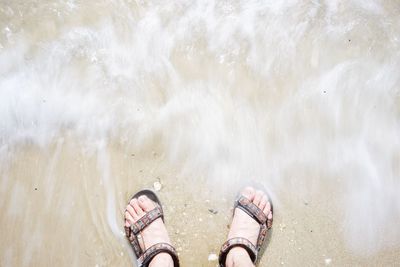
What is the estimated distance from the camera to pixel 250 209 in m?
3.46

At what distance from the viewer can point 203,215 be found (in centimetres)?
339

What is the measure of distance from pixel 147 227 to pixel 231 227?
0.69m

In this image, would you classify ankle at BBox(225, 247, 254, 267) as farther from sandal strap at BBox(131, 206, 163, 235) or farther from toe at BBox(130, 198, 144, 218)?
toe at BBox(130, 198, 144, 218)

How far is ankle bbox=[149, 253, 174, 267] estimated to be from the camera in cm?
332

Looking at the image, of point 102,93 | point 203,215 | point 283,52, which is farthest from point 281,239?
point 102,93

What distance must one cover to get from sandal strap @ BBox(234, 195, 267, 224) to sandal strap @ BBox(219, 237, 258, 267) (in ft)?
0.72

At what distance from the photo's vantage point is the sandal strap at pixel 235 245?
3326 millimetres

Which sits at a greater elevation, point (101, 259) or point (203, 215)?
point (203, 215)

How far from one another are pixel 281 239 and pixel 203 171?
0.84m

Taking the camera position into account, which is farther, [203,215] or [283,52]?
[283,52]

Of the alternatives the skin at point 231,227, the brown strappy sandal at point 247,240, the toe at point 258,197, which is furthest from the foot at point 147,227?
the toe at point 258,197

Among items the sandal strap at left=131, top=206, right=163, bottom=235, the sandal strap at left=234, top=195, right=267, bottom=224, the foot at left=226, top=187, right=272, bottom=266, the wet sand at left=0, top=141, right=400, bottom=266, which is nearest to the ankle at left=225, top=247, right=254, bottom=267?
the foot at left=226, top=187, right=272, bottom=266

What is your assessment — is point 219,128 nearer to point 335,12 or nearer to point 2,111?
point 335,12

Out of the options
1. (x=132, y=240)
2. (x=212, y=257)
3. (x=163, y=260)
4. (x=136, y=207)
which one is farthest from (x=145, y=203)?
(x=212, y=257)
